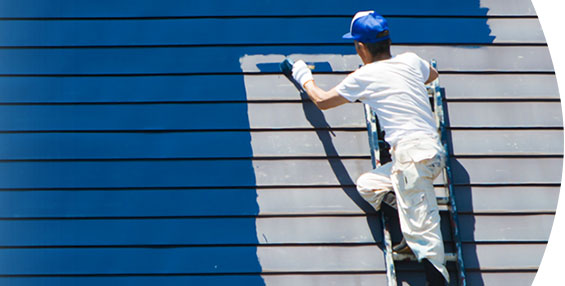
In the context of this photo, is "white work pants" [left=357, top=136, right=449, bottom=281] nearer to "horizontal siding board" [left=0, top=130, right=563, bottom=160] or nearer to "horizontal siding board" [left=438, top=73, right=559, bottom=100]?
"horizontal siding board" [left=0, top=130, right=563, bottom=160]

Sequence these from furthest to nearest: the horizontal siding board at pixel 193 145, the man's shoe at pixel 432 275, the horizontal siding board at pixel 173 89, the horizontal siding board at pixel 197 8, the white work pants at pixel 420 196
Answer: the horizontal siding board at pixel 197 8
the horizontal siding board at pixel 173 89
the horizontal siding board at pixel 193 145
the man's shoe at pixel 432 275
the white work pants at pixel 420 196

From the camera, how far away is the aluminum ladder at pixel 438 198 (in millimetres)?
4418

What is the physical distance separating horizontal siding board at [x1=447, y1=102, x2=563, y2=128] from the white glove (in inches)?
40.5

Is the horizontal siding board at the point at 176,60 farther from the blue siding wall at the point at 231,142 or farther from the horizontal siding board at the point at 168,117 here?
the horizontal siding board at the point at 168,117

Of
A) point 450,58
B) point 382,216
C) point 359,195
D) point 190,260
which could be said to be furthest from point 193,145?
point 450,58

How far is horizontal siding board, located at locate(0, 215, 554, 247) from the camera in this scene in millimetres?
4582

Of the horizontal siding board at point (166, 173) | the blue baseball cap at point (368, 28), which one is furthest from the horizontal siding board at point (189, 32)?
the horizontal siding board at point (166, 173)

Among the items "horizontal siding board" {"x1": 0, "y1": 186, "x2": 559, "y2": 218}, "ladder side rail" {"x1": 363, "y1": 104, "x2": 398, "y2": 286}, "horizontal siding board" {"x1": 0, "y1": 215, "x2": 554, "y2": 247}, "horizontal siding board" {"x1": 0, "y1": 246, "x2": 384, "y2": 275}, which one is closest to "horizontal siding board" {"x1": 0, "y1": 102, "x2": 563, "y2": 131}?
"ladder side rail" {"x1": 363, "y1": 104, "x2": 398, "y2": 286}

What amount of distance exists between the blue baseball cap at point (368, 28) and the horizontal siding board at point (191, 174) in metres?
0.84

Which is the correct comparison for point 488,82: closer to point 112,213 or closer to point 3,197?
point 112,213

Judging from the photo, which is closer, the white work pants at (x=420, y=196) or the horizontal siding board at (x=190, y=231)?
the white work pants at (x=420, y=196)

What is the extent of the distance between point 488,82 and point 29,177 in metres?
3.12

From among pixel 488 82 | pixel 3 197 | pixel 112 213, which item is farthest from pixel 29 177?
pixel 488 82

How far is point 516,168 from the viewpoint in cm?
478
